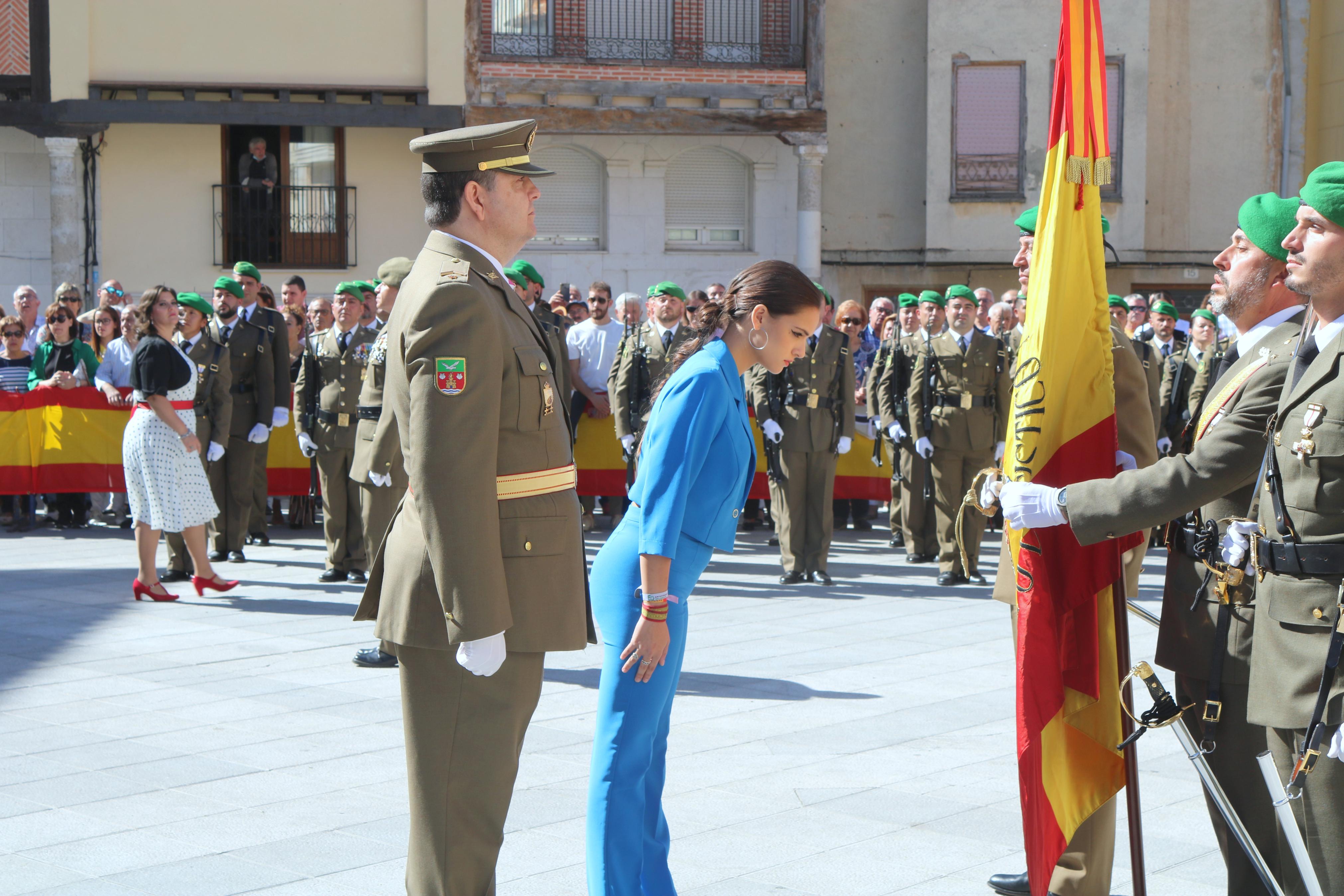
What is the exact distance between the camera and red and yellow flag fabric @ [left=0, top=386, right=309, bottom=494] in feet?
43.5

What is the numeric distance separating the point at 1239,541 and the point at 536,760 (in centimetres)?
319

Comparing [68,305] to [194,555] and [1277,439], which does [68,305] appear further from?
[1277,439]

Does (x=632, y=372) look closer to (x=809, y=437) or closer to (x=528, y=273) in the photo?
(x=528, y=273)

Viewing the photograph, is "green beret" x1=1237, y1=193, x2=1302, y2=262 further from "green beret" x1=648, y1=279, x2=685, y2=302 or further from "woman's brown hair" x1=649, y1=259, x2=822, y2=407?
"green beret" x1=648, y1=279, x2=685, y2=302

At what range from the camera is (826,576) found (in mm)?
10844

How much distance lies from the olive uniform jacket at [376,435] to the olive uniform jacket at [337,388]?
204 millimetres

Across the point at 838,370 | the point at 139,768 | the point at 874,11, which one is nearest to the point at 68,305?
the point at 838,370

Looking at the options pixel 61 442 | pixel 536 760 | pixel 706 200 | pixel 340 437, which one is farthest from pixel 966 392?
pixel 706 200

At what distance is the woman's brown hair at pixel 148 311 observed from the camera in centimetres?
927

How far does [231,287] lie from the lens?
38.1 feet

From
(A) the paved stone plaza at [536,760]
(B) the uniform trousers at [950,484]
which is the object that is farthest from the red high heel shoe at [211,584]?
(B) the uniform trousers at [950,484]

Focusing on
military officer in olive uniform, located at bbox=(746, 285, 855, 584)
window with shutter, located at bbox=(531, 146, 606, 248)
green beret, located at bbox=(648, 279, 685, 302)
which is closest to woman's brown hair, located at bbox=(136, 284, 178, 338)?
green beret, located at bbox=(648, 279, 685, 302)

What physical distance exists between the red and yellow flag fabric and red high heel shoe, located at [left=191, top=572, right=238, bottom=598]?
3456 mm

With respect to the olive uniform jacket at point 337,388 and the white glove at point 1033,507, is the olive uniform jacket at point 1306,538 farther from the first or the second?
the olive uniform jacket at point 337,388
